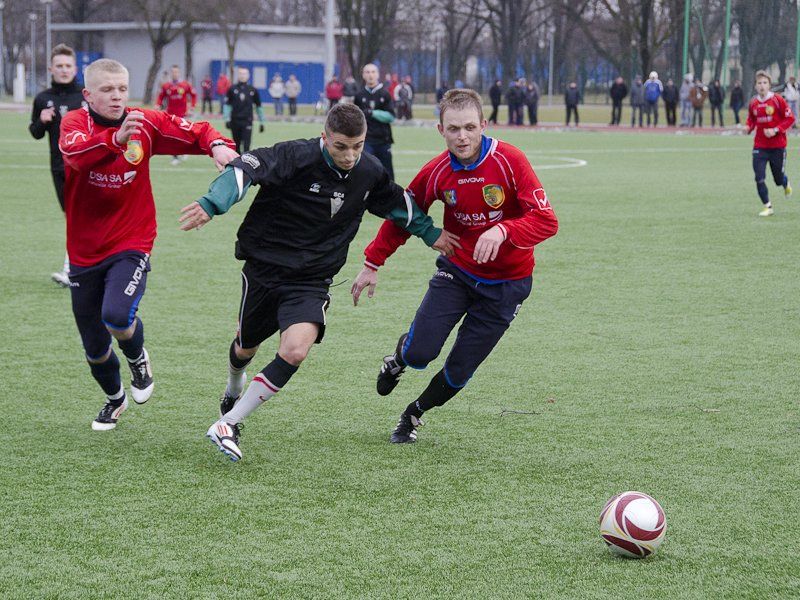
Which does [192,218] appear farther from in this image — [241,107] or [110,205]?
[241,107]

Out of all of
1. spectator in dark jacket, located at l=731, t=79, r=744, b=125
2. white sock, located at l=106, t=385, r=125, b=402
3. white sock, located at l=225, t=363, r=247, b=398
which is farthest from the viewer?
spectator in dark jacket, located at l=731, t=79, r=744, b=125

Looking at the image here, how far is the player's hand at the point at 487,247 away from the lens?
18.3 ft

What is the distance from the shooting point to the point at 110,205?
6.26 metres

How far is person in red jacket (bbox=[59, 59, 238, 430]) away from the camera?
6.08 metres

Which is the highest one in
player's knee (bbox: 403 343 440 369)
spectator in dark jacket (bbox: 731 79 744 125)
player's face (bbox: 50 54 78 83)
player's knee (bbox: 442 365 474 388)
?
spectator in dark jacket (bbox: 731 79 744 125)

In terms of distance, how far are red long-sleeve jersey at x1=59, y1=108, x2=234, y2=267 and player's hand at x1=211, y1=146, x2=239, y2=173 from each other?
0.44 ft

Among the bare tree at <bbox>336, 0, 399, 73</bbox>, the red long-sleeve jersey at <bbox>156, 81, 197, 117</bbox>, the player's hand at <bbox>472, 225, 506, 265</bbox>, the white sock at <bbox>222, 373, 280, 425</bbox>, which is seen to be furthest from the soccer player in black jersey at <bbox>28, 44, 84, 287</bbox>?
the bare tree at <bbox>336, 0, 399, 73</bbox>

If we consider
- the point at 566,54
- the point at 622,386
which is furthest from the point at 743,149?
the point at 566,54

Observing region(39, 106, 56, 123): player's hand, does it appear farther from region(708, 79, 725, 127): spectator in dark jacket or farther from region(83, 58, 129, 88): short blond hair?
region(708, 79, 725, 127): spectator in dark jacket

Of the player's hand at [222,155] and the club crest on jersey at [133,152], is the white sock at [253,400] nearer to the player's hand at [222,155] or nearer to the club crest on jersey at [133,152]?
the player's hand at [222,155]

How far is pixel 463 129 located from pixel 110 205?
202 cm

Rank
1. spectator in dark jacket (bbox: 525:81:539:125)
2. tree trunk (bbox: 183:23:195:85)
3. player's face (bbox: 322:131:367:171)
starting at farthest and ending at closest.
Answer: tree trunk (bbox: 183:23:195:85) → spectator in dark jacket (bbox: 525:81:539:125) → player's face (bbox: 322:131:367:171)

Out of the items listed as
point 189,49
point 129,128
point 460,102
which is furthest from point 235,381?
point 189,49

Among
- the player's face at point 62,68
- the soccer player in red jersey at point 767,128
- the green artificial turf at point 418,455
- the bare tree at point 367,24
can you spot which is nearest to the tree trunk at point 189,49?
the bare tree at point 367,24
